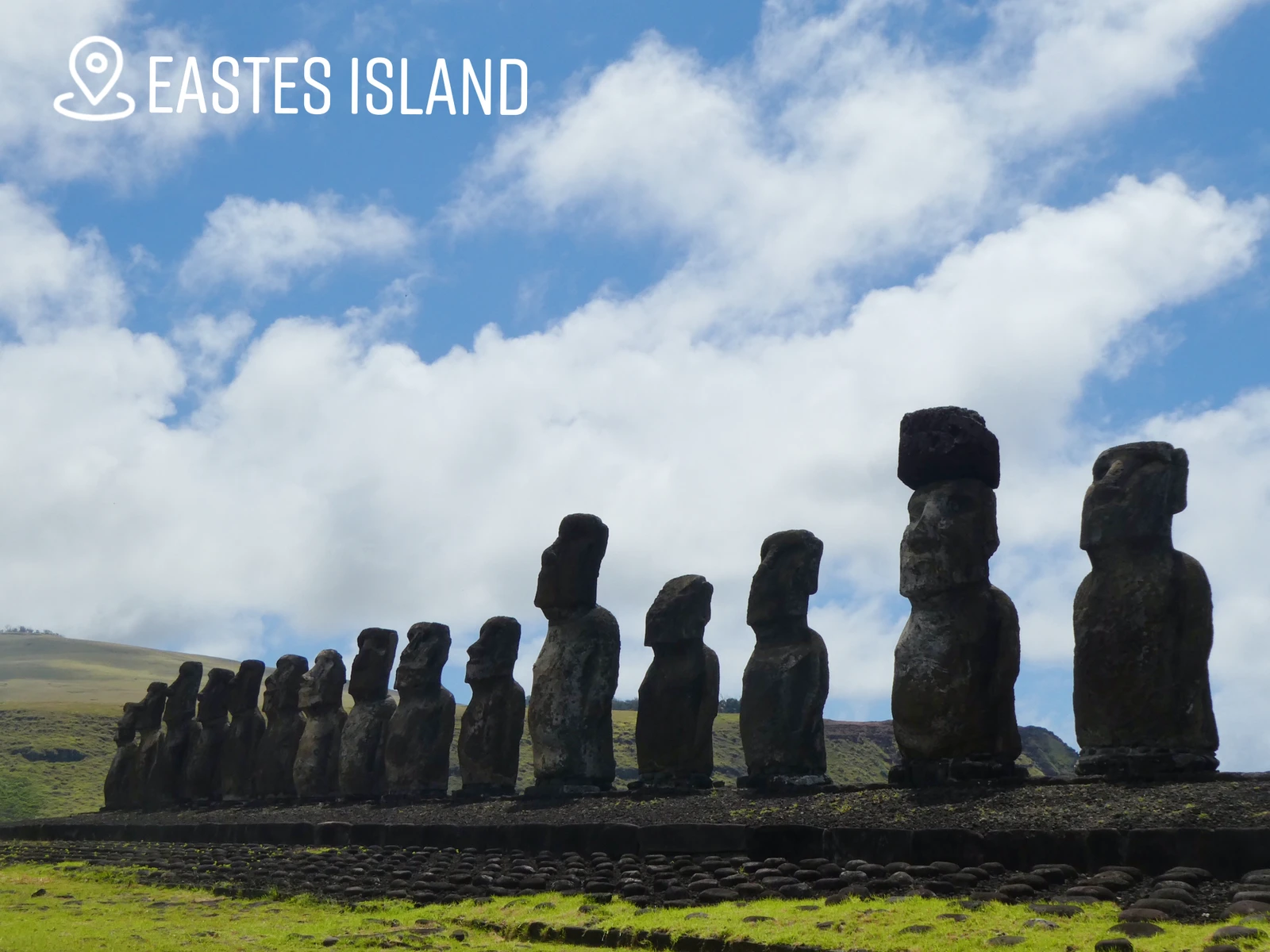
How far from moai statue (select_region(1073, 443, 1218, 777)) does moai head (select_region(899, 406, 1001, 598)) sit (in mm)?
1227

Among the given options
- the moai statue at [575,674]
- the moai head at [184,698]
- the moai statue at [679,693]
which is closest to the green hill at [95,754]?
the moai statue at [575,674]

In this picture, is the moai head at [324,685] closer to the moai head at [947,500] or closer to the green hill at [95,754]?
the green hill at [95,754]

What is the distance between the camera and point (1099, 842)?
8.55 metres

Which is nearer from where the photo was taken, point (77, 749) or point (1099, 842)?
point (1099, 842)

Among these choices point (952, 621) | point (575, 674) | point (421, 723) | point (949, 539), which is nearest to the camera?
point (952, 621)

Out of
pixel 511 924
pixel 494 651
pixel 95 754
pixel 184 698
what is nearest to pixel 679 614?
pixel 494 651

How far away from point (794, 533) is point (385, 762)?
8.25 meters

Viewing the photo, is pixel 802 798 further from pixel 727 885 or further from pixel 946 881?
pixel 946 881

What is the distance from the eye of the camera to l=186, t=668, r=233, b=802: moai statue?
2564cm

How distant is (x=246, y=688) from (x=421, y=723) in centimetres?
761

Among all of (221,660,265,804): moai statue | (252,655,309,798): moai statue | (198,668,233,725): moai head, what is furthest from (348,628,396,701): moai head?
(198,668,233,725): moai head

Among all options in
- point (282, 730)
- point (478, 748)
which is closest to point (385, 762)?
point (478, 748)

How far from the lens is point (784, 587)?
14781 mm

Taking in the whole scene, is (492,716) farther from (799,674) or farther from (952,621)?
(952,621)
